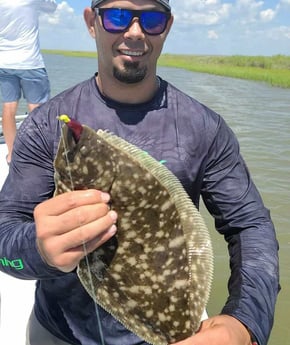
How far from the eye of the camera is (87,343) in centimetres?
250

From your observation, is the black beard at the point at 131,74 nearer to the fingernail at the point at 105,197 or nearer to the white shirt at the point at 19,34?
the fingernail at the point at 105,197

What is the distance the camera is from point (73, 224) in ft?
5.15

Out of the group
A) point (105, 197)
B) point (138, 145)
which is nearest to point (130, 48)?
point (138, 145)

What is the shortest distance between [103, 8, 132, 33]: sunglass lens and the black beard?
0.59 feet

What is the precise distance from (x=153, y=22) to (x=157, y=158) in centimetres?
68

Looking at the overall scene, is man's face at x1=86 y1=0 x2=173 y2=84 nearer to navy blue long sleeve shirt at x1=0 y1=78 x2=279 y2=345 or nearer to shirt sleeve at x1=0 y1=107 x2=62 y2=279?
navy blue long sleeve shirt at x1=0 y1=78 x2=279 y2=345

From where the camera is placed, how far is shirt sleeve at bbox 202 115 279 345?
2064 mm

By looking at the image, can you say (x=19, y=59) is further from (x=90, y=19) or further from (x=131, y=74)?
(x=131, y=74)

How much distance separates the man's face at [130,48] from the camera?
2340 mm

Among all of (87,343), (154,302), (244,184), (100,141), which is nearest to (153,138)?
(244,184)

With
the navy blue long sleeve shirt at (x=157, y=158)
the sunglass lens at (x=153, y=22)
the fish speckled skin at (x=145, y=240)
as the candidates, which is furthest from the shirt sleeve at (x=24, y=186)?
the sunglass lens at (x=153, y=22)

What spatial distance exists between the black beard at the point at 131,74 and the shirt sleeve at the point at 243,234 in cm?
50

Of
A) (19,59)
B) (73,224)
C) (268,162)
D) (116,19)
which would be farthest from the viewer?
(268,162)

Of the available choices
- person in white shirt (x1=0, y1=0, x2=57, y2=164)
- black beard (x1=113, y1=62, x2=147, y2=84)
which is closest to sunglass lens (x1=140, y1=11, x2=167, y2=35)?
black beard (x1=113, y1=62, x2=147, y2=84)
